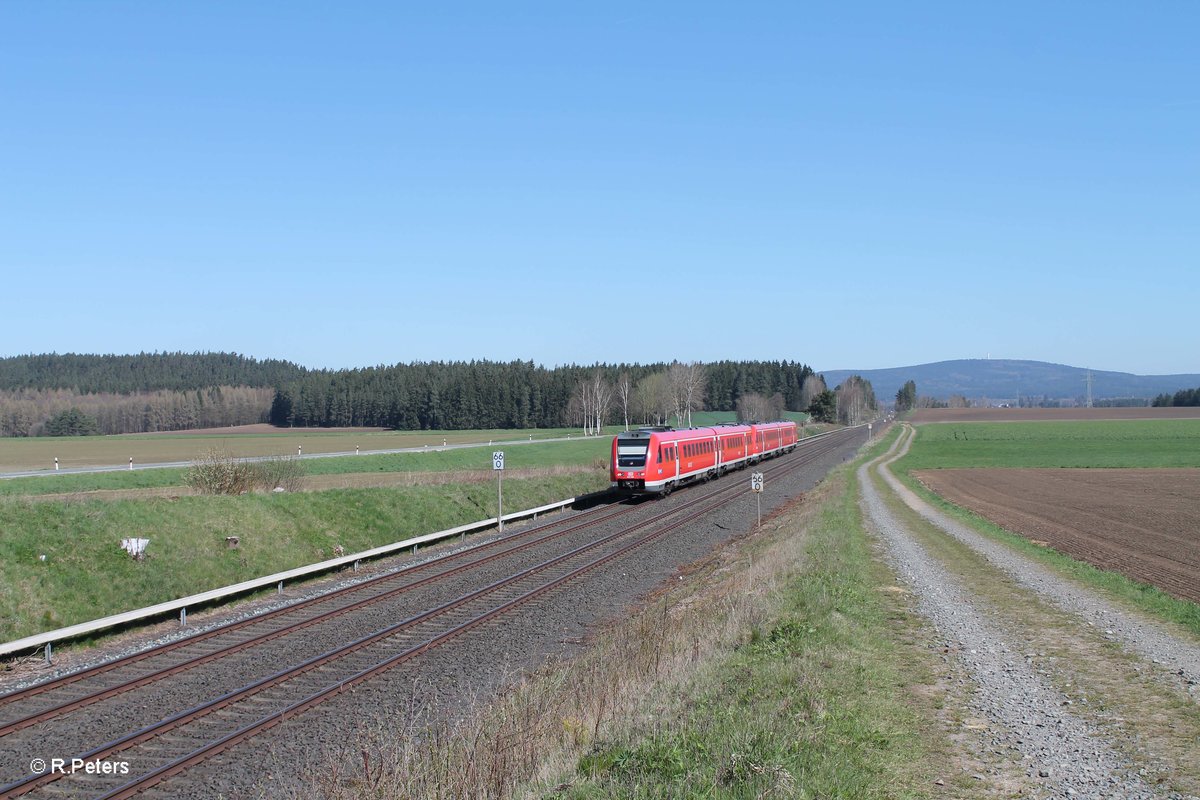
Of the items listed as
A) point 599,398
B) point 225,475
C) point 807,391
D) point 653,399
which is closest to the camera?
point 225,475

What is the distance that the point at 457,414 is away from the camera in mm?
142250

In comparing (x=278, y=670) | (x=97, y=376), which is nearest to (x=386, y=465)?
(x=278, y=670)

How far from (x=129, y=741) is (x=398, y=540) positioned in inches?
659

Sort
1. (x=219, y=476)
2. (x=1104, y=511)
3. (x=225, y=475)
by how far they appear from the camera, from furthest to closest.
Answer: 1. (x=1104, y=511)
2. (x=225, y=475)
3. (x=219, y=476)

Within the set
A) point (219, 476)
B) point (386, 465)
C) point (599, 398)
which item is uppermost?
point (599, 398)

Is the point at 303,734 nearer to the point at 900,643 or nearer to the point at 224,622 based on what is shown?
the point at 224,622

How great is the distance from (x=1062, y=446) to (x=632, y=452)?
6419 cm

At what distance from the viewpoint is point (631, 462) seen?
36.4 metres

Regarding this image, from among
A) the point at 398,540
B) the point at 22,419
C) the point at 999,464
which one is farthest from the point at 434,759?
the point at 22,419

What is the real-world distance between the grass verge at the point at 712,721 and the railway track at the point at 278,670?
1861 millimetres

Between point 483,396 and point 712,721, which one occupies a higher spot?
point 483,396

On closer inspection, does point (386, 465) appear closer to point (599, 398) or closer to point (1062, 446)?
point (599, 398)

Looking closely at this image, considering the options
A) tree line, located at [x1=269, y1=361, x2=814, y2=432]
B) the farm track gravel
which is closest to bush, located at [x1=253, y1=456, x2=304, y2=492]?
the farm track gravel

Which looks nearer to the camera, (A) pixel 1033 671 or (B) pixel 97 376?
(A) pixel 1033 671
